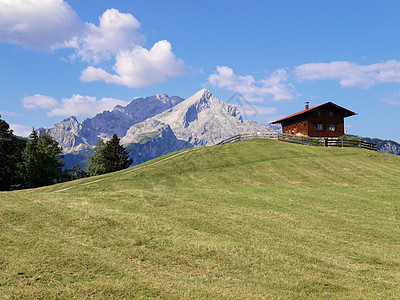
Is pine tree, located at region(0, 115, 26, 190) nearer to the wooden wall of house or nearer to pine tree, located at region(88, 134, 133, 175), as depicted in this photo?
pine tree, located at region(88, 134, 133, 175)

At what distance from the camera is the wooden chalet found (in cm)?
6700

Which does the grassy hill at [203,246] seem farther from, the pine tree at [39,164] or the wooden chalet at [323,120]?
the wooden chalet at [323,120]

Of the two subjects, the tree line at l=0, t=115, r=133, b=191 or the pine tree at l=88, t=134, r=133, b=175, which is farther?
the pine tree at l=88, t=134, r=133, b=175

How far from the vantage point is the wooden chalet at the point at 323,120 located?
67.0 m

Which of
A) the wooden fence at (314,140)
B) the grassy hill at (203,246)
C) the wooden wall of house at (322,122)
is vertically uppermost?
the wooden wall of house at (322,122)

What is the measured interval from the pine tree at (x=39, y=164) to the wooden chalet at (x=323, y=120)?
57821 millimetres

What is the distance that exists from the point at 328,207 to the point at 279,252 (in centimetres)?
866

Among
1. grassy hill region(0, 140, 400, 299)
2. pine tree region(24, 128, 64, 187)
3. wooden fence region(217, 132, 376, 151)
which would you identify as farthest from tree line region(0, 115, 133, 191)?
grassy hill region(0, 140, 400, 299)

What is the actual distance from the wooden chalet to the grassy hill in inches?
1902

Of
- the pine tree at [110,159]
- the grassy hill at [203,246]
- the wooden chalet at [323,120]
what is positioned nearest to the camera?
the grassy hill at [203,246]

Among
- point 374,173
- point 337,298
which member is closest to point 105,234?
point 337,298

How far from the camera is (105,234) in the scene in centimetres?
1103

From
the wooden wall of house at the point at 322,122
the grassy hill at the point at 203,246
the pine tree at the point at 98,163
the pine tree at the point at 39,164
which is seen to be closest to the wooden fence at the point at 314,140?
the wooden wall of house at the point at 322,122

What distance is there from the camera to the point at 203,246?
10273 millimetres
